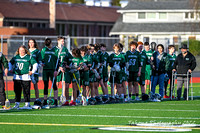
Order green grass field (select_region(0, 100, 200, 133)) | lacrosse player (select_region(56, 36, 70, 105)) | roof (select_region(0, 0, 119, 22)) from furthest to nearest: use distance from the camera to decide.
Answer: roof (select_region(0, 0, 119, 22)) < lacrosse player (select_region(56, 36, 70, 105)) < green grass field (select_region(0, 100, 200, 133))

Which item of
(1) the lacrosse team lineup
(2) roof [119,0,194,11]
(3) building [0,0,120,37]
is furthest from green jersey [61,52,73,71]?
(2) roof [119,0,194,11]

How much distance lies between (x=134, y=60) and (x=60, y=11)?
180 ft

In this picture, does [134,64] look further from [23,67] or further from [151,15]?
[151,15]

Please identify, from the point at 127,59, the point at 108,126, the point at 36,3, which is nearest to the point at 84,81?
the point at 127,59

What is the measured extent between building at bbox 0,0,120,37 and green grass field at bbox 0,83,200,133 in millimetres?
43372

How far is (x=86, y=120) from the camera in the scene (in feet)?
43.2

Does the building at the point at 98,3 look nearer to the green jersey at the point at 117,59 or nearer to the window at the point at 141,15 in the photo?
the window at the point at 141,15

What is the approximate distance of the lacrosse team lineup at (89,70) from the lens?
1641 centimetres

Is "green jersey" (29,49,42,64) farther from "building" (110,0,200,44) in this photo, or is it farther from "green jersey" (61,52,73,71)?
Answer: "building" (110,0,200,44)

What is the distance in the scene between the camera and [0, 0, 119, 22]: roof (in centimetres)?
6606

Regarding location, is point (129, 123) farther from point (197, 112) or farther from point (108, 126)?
point (197, 112)

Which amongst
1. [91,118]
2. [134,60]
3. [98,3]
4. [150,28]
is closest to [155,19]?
[150,28]

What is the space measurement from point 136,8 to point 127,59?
4557 cm

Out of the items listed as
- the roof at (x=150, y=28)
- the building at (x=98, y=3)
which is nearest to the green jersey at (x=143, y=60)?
the roof at (x=150, y=28)
